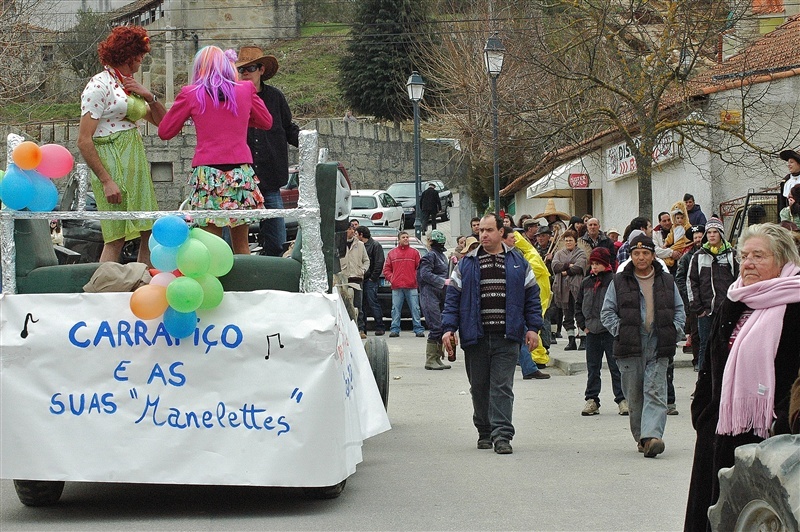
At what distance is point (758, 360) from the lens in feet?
17.1

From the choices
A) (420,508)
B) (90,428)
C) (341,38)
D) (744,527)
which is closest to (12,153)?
(90,428)

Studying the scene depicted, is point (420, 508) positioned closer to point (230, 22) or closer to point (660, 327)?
point (660, 327)

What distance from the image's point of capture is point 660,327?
9.70 metres

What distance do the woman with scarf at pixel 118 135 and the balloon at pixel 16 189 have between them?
44cm

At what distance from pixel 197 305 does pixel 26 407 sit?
1.21 m

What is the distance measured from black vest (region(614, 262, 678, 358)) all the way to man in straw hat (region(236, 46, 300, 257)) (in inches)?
117

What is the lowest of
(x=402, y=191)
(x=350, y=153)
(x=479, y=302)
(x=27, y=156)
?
(x=479, y=302)

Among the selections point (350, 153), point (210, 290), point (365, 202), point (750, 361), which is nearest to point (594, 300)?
point (210, 290)

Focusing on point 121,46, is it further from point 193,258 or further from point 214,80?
point 193,258

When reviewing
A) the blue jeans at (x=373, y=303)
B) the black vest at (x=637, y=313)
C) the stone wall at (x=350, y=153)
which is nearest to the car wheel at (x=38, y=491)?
the black vest at (x=637, y=313)

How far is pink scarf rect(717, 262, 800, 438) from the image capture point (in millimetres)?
5199

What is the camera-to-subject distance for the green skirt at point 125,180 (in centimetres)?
763

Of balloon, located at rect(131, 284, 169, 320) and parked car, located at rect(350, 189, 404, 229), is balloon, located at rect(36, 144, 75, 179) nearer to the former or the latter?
balloon, located at rect(131, 284, 169, 320)

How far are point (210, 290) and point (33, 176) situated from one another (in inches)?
52.7
